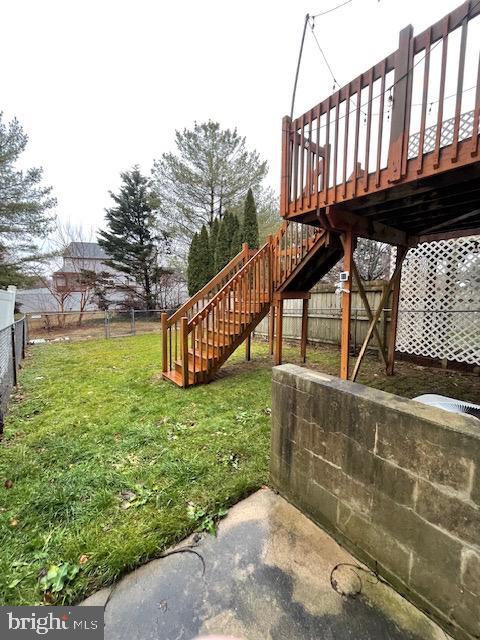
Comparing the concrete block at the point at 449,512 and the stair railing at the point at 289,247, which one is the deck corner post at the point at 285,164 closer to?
the stair railing at the point at 289,247

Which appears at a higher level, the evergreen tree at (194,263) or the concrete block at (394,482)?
the evergreen tree at (194,263)

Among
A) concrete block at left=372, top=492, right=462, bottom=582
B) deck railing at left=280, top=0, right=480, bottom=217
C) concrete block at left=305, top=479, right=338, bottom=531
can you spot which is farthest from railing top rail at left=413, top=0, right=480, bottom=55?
concrete block at left=305, top=479, right=338, bottom=531

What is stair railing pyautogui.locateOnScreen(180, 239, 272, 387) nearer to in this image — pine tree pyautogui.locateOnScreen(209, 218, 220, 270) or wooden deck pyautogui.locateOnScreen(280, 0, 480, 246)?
wooden deck pyautogui.locateOnScreen(280, 0, 480, 246)

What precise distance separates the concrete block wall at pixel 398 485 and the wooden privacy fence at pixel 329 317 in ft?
14.6

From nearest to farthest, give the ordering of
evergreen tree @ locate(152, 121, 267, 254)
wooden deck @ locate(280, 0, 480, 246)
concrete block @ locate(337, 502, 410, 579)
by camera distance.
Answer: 1. concrete block @ locate(337, 502, 410, 579)
2. wooden deck @ locate(280, 0, 480, 246)
3. evergreen tree @ locate(152, 121, 267, 254)

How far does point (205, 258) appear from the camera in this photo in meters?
12.8

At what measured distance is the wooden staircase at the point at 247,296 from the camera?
4484 mm

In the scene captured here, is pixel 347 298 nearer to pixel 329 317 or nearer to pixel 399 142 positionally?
pixel 399 142

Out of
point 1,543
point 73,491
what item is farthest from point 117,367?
point 1,543

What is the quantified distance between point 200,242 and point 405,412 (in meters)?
12.6

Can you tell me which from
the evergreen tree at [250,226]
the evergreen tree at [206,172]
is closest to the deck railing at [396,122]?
the evergreen tree at [250,226]

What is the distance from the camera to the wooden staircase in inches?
177

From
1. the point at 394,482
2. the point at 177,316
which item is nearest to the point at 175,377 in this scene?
the point at 177,316

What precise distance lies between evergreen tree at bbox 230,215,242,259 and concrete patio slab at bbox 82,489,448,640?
10500 millimetres
